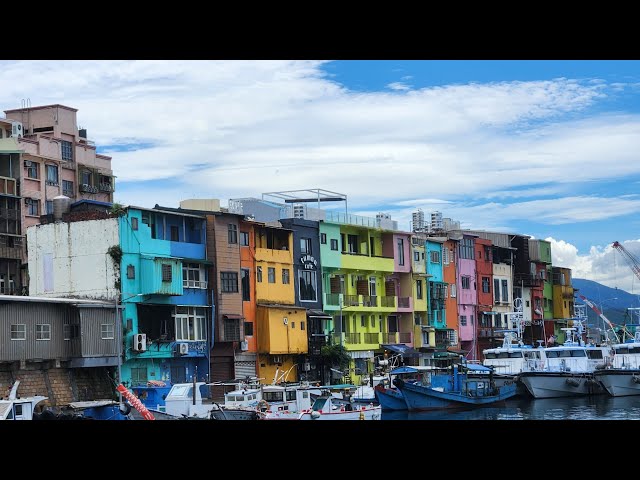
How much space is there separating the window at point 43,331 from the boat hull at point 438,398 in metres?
12.8

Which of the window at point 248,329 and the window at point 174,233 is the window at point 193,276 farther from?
the window at point 248,329

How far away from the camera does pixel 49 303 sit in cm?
3350

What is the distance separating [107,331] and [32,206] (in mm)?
9062

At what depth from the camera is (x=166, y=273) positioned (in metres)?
37.5

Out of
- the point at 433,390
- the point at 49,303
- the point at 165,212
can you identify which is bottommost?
the point at 433,390

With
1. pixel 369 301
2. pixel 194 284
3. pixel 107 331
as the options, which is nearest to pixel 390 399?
pixel 194 284

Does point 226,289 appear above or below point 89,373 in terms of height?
above

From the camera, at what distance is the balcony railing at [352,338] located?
4788 centimetres

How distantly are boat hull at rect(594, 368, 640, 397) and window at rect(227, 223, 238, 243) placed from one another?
16.3 meters
